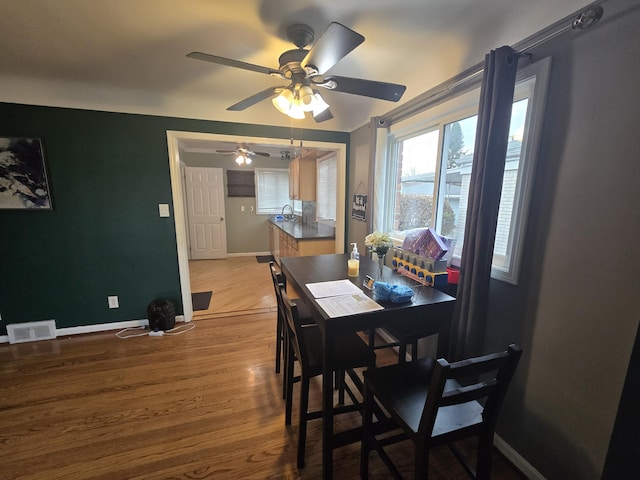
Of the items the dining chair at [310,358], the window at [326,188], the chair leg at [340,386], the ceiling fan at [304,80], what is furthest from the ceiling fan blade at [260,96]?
the window at [326,188]

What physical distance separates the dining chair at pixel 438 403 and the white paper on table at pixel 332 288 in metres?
0.42

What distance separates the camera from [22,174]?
2.38 m

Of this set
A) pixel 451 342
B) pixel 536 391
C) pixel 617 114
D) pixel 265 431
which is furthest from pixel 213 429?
pixel 617 114

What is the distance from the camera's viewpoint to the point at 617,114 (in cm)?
100

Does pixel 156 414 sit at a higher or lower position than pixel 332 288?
lower

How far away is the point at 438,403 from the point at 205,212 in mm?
5615

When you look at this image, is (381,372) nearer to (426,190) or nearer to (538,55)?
(426,190)

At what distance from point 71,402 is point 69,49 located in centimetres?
246

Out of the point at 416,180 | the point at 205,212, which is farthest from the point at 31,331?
the point at 416,180

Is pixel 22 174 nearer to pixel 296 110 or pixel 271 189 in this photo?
pixel 296 110

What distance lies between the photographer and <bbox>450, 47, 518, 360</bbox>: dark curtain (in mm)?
1272

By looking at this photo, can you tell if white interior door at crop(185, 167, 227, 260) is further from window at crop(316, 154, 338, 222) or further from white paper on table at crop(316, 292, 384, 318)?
white paper on table at crop(316, 292, 384, 318)

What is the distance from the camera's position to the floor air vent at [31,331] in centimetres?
253

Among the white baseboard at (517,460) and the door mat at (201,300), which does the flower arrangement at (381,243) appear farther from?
the door mat at (201,300)
